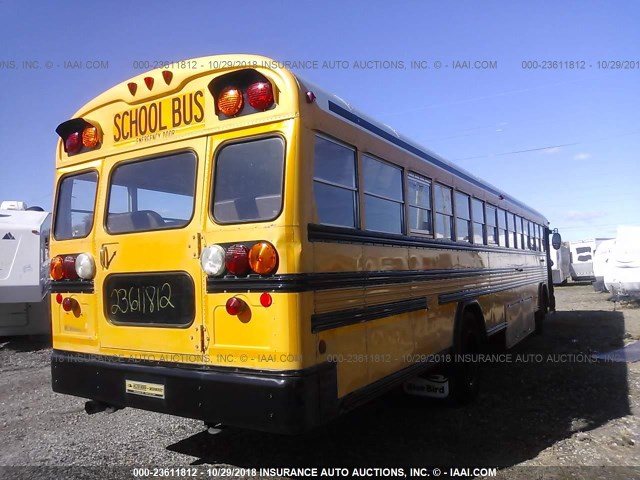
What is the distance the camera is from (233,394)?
293cm

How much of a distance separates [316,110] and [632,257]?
15621 mm

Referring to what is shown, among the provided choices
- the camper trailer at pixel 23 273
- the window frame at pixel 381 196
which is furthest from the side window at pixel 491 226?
the camper trailer at pixel 23 273

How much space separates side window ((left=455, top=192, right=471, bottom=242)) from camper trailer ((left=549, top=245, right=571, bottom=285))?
19652mm

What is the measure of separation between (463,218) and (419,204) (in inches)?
50.7

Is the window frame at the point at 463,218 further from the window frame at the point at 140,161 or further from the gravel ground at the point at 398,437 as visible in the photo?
the window frame at the point at 140,161

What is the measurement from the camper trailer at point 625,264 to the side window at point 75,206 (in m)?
15.9

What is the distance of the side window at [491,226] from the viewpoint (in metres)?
6.57

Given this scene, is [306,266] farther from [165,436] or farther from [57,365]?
[165,436]

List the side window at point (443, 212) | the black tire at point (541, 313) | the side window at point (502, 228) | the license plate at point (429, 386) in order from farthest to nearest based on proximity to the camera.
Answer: the black tire at point (541, 313) → the side window at point (502, 228) → the license plate at point (429, 386) → the side window at point (443, 212)

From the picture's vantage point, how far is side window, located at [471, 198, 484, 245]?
19.5 ft

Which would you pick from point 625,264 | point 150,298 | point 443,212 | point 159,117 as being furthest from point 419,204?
point 625,264

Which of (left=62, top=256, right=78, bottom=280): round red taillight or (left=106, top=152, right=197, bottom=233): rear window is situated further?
(left=62, top=256, right=78, bottom=280): round red taillight

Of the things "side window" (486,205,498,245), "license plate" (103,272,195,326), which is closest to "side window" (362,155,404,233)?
"license plate" (103,272,195,326)

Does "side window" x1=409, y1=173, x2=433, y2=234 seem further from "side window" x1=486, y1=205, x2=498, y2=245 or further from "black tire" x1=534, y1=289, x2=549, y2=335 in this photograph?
"black tire" x1=534, y1=289, x2=549, y2=335
